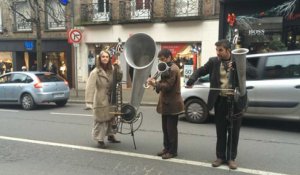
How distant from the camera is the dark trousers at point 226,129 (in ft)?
18.5

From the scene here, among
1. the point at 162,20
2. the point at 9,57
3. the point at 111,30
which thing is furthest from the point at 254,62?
the point at 9,57

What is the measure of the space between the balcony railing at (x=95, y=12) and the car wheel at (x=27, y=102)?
7782 mm

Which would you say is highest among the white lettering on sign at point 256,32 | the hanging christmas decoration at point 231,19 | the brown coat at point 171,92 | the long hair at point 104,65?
the hanging christmas decoration at point 231,19

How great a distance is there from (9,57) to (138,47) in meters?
20.6

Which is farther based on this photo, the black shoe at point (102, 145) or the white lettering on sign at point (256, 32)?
the white lettering on sign at point (256, 32)

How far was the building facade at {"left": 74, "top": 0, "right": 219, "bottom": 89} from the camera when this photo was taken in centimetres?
1723

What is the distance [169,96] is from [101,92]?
4.54ft

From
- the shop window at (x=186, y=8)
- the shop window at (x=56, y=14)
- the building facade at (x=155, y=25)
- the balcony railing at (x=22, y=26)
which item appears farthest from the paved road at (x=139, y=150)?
the balcony railing at (x=22, y=26)

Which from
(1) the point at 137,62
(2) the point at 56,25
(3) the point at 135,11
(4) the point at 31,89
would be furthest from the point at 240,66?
(2) the point at 56,25

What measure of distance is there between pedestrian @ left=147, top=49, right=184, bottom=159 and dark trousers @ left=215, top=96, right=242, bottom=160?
0.71 metres

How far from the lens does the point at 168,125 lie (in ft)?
20.3

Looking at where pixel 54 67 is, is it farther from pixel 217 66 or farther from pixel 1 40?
pixel 217 66

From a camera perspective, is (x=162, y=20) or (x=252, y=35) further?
(x=162, y=20)

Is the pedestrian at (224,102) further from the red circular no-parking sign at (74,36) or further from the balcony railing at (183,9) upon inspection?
the balcony railing at (183,9)
